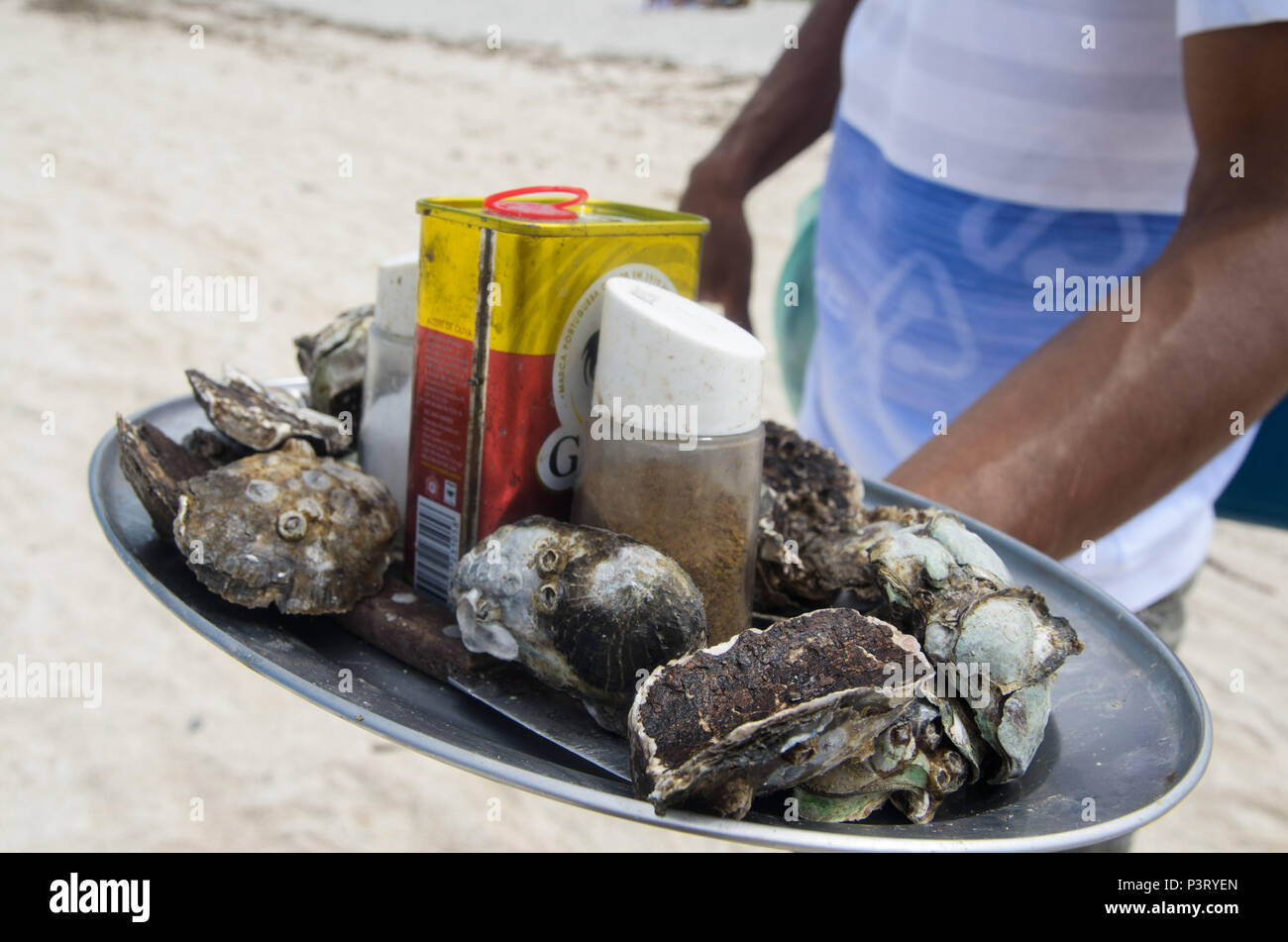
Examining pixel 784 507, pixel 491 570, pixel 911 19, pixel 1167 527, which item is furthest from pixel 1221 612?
pixel 491 570

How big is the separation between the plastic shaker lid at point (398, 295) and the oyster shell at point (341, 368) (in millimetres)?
98

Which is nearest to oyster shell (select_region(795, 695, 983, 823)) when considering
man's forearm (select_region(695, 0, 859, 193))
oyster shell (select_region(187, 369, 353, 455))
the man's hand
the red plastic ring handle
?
the red plastic ring handle

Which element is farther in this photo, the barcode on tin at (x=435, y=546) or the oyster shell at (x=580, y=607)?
the barcode on tin at (x=435, y=546)

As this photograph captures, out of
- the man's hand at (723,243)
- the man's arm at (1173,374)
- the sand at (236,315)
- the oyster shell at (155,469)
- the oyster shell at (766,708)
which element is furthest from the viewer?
the sand at (236,315)

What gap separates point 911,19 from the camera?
4.57ft

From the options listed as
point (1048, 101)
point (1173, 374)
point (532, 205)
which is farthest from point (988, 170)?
point (532, 205)

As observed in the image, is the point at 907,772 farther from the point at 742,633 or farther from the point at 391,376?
the point at 391,376

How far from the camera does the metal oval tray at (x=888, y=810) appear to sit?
69 cm

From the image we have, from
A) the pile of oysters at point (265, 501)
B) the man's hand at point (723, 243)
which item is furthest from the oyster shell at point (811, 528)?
the man's hand at point (723, 243)

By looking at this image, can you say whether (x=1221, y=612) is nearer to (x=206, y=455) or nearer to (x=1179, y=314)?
(x=1179, y=314)

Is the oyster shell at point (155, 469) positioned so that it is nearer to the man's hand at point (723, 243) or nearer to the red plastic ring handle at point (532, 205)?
the red plastic ring handle at point (532, 205)

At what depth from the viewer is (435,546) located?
3.10ft

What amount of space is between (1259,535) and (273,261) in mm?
4448

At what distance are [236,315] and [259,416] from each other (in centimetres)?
386
